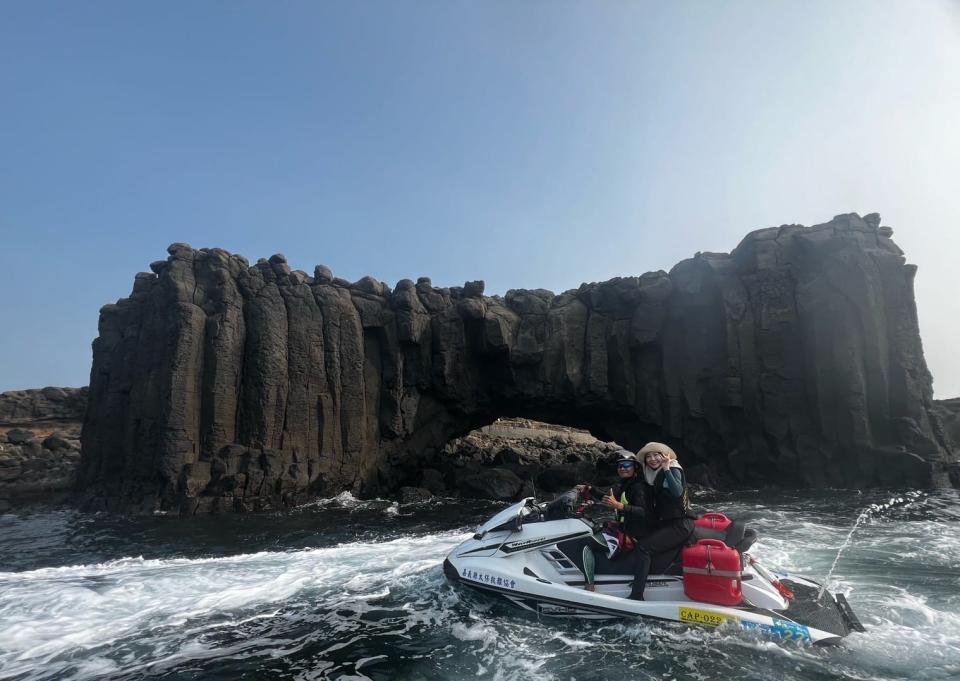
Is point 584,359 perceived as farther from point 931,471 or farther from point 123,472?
point 123,472

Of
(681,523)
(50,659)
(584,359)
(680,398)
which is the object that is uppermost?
(584,359)

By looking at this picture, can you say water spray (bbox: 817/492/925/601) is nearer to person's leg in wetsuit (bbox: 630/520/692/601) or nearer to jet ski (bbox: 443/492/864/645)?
jet ski (bbox: 443/492/864/645)

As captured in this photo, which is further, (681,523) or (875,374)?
(875,374)

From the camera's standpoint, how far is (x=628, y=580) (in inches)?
317

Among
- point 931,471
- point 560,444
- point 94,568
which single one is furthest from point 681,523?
point 560,444

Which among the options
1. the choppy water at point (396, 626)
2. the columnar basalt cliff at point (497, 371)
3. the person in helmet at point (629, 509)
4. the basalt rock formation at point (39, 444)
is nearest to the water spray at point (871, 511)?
the choppy water at point (396, 626)

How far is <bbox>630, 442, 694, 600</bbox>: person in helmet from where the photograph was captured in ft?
25.7

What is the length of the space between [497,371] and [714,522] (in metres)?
22.9

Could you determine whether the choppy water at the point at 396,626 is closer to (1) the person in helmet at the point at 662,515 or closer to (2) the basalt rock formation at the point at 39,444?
(1) the person in helmet at the point at 662,515

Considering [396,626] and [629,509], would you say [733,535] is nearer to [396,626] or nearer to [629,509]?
[629,509]

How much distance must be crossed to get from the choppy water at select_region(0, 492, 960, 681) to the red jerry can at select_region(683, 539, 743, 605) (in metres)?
0.43

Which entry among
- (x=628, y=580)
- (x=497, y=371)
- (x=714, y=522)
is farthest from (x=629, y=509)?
(x=497, y=371)

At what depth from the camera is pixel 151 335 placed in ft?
81.6

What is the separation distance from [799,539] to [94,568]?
1439 cm
